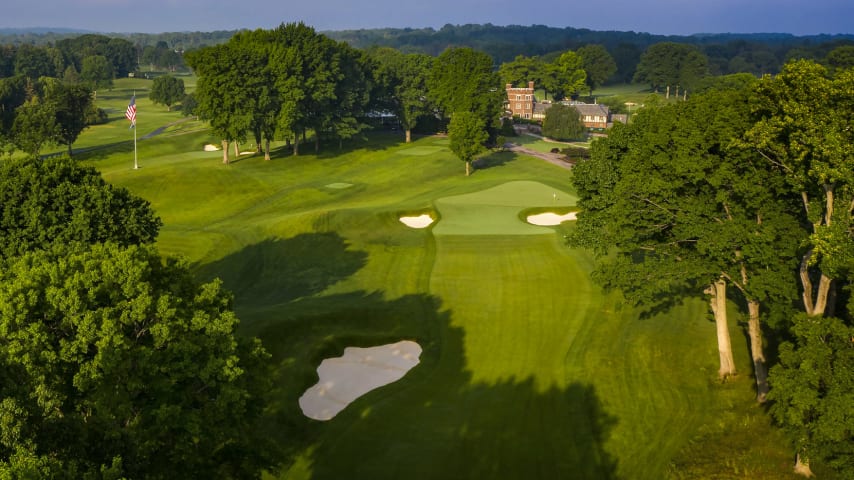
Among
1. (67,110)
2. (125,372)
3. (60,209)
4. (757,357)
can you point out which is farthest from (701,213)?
(67,110)

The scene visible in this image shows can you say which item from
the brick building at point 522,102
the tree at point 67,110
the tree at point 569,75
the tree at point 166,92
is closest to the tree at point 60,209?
the tree at point 67,110

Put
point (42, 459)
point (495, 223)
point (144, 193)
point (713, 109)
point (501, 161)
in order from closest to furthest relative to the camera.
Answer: point (42, 459)
point (713, 109)
point (495, 223)
point (144, 193)
point (501, 161)

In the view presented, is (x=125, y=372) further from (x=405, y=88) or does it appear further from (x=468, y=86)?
(x=405, y=88)

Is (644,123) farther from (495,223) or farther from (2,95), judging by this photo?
(2,95)

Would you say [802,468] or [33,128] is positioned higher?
[33,128]

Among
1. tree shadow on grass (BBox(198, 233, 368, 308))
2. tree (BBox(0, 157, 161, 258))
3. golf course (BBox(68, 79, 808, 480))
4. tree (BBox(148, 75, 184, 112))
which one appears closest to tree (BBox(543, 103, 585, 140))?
golf course (BBox(68, 79, 808, 480))

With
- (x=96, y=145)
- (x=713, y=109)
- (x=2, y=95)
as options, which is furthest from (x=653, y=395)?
(x=2, y=95)
